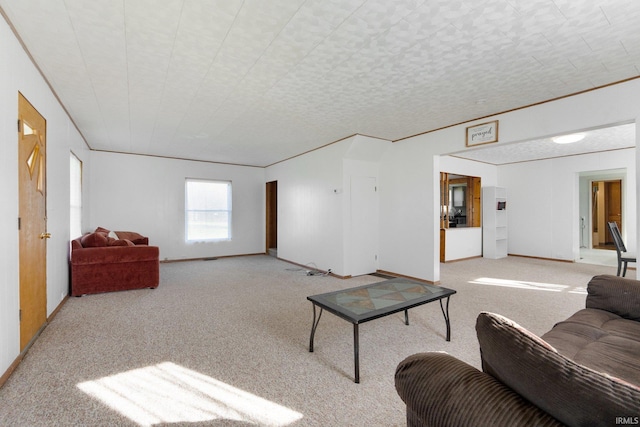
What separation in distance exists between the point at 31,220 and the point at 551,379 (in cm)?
373

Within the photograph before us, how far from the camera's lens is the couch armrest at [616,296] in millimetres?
1964

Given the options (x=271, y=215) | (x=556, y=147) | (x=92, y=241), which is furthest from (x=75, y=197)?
(x=556, y=147)

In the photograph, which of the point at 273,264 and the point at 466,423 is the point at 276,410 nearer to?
the point at 466,423

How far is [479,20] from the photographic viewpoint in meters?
2.11

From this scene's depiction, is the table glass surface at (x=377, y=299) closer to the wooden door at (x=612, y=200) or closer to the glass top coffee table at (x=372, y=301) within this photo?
the glass top coffee table at (x=372, y=301)

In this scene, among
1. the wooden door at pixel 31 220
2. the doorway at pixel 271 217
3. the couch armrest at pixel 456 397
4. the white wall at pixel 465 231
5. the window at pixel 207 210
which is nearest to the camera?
the couch armrest at pixel 456 397

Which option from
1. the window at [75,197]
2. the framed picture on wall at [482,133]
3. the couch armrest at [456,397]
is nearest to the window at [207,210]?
the window at [75,197]

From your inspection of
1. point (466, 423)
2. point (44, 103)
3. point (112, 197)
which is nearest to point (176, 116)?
point (44, 103)

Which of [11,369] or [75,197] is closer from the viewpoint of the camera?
[11,369]

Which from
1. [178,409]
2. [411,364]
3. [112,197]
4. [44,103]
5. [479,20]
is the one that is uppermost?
[479,20]

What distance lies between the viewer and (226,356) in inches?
96.5

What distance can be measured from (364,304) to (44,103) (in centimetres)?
383

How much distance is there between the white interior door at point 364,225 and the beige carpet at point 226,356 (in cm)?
118

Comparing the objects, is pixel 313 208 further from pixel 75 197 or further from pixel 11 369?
pixel 11 369
